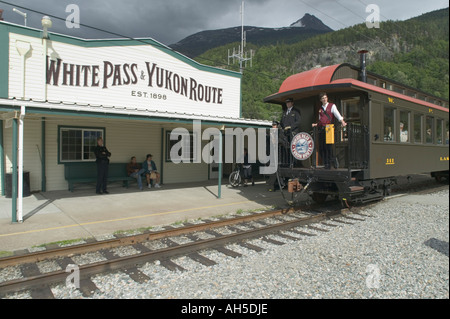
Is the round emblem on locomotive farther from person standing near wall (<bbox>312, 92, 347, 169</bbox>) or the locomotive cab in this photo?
person standing near wall (<bbox>312, 92, 347, 169</bbox>)

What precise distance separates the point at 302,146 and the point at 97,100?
764cm

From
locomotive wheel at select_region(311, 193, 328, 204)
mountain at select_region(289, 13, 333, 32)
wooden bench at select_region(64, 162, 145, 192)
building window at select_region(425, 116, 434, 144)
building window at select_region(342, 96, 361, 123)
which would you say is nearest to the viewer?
building window at select_region(342, 96, 361, 123)

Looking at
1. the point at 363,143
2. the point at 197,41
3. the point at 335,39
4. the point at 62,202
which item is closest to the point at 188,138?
the point at 62,202

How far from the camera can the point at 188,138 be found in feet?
45.0

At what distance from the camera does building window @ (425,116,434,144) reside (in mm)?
9258

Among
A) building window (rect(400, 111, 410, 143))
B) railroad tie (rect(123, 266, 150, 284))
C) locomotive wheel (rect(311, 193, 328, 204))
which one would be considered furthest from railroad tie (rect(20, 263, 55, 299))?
building window (rect(400, 111, 410, 143))

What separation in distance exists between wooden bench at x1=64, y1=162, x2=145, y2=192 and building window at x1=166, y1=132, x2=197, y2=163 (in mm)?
2115

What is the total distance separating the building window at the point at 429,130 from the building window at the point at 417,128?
0.48 metres

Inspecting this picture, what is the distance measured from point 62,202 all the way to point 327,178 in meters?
7.01

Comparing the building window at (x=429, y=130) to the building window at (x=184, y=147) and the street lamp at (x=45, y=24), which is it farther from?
the street lamp at (x=45, y=24)

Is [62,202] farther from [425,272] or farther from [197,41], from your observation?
[197,41]

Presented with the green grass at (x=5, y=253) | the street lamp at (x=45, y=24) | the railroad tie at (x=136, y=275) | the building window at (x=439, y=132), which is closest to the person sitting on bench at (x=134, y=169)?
the street lamp at (x=45, y=24)

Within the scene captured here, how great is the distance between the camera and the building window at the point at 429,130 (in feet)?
30.4

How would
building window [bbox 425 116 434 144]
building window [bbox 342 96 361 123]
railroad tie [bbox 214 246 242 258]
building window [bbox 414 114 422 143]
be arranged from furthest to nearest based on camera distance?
building window [bbox 425 116 434 144] < building window [bbox 414 114 422 143] < building window [bbox 342 96 361 123] < railroad tie [bbox 214 246 242 258]
